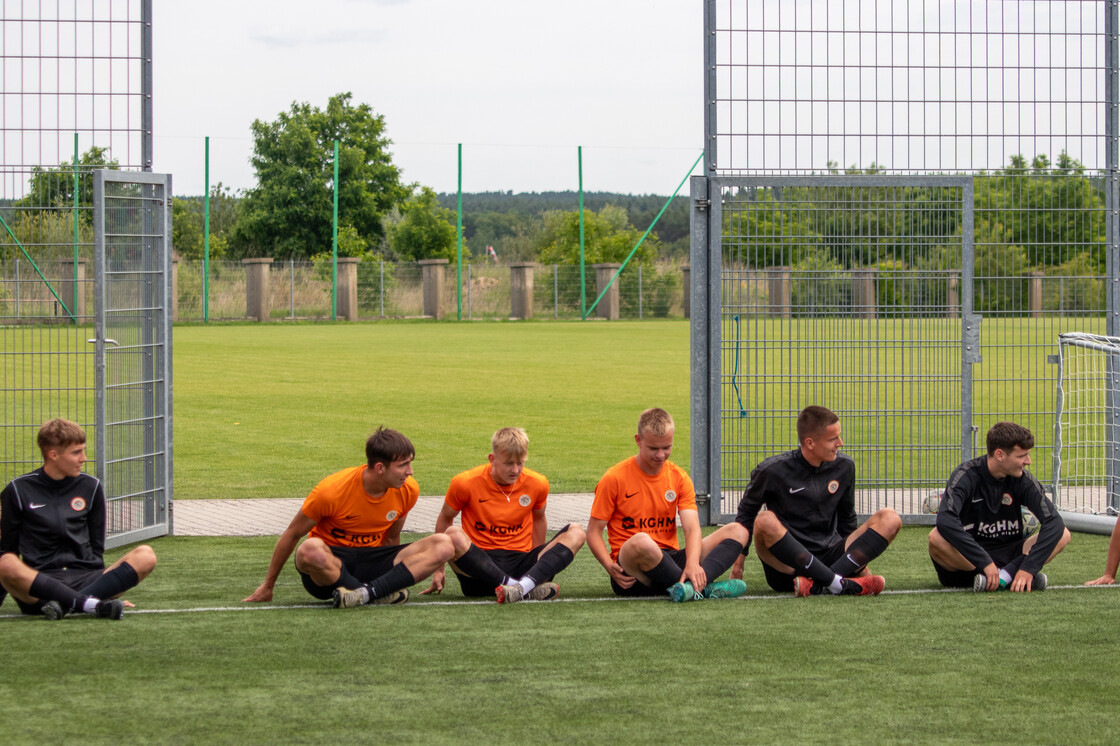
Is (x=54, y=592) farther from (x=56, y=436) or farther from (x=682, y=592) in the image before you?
(x=682, y=592)

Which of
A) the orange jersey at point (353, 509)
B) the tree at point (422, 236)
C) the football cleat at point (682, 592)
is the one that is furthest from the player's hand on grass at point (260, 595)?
the tree at point (422, 236)

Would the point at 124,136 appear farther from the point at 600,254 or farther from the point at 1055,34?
the point at 600,254

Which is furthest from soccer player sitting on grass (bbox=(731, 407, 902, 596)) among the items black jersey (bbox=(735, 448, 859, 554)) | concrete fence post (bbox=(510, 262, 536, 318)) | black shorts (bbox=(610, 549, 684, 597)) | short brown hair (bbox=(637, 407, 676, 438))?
concrete fence post (bbox=(510, 262, 536, 318))

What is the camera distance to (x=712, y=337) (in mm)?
8984

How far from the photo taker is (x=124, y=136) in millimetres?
8070

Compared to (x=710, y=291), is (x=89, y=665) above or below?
below

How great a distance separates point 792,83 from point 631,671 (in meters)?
5.39

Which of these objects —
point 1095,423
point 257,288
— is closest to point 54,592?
point 1095,423

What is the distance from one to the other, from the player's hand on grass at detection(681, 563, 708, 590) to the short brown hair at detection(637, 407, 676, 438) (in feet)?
2.26

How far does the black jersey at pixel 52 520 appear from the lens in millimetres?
5895

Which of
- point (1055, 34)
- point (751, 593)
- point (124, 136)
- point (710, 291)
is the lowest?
point (751, 593)

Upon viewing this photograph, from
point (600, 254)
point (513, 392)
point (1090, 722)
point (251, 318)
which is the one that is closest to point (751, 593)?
point (1090, 722)

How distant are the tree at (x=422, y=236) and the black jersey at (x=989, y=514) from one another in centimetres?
5430

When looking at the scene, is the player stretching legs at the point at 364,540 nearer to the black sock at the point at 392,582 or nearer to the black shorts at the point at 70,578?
the black sock at the point at 392,582
